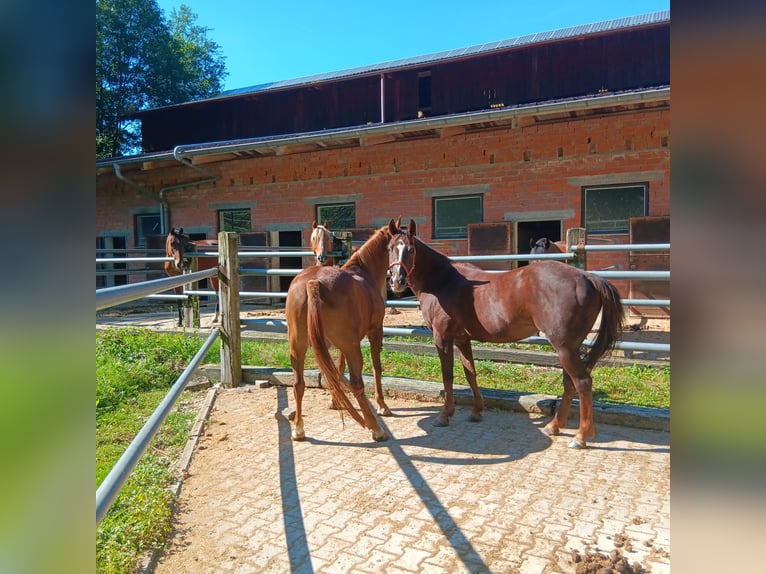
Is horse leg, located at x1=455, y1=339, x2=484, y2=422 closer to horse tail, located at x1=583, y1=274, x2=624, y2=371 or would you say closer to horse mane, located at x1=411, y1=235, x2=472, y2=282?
horse mane, located at x1=411, y1=235, x2=472, y2=282

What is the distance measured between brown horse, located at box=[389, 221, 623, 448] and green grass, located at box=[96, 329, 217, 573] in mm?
2296

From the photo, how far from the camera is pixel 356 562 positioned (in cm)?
234

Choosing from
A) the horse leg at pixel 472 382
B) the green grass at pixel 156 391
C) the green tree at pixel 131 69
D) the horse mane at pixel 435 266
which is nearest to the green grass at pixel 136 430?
the green grass at pixel 156 391

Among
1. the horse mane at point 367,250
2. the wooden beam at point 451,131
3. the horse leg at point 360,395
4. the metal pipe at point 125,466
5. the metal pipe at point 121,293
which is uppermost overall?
the wooden beam at point 451,131

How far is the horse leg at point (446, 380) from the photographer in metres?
4.29

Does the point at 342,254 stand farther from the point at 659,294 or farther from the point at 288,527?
the point at 659,294

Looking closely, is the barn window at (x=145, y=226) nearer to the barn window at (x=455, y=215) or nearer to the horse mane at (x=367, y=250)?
the barn window at (x=455, y=215)

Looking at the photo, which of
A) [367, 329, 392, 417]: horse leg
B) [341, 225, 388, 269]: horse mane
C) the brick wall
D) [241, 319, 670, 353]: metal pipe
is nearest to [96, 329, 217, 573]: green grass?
[241, 319, 670, 353]: metal pipe

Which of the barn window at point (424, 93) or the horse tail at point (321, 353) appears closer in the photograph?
the horse tail at point (321, 353)

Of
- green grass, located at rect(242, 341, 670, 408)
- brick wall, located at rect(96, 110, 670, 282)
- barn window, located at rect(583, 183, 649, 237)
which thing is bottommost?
green grass, located at rect(242, 341, 670, 408)

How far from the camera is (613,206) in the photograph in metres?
9.20

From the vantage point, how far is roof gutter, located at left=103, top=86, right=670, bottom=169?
8.11 meters

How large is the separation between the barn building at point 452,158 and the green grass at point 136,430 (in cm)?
543
